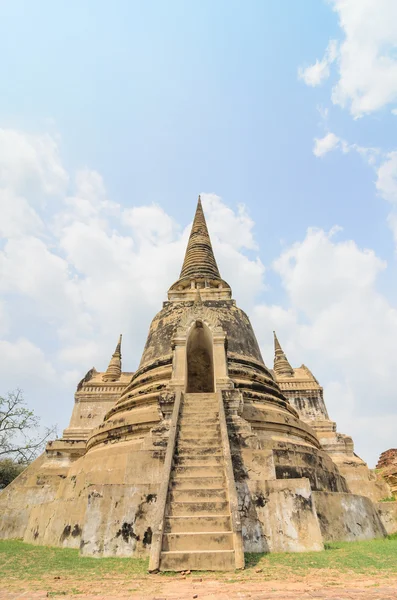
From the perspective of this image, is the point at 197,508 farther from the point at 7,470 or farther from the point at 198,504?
the point at 7,470

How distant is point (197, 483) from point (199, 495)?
0.94ft

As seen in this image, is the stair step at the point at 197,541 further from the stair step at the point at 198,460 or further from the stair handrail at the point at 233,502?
the stair step at the point at 198,460

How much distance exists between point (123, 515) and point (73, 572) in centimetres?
145

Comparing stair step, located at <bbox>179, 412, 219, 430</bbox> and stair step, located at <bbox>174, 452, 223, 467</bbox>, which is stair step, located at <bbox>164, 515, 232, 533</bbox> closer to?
stair step, located at <bbox>174, 452, 223, 467</bbox>

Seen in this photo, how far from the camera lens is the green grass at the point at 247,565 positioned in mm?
4434

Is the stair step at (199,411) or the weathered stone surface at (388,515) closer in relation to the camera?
the stair step at (199,411)

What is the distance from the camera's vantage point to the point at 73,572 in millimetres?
4621

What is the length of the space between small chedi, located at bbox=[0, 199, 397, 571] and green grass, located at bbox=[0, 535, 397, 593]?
0.31 m

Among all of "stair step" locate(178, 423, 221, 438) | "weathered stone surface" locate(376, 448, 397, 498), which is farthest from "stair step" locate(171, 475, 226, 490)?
"weathered stone surface" locate(376, 448, 397, 498)

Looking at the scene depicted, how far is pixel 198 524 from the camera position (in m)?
5.18

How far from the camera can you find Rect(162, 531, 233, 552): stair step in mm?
4809

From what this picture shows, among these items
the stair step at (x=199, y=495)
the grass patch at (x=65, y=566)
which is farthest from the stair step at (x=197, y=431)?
the grass patch at (x=65, y=566)

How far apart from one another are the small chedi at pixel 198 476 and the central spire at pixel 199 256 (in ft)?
9.16

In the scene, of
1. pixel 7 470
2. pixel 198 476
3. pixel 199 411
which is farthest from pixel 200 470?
pixel 7 470
